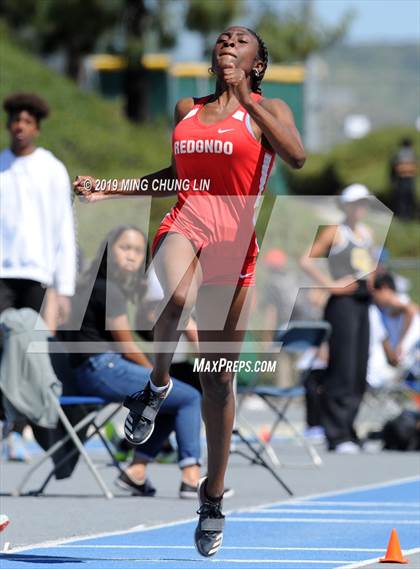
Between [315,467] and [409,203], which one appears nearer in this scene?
[315,467]

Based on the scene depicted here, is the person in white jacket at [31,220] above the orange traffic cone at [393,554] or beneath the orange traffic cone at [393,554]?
above

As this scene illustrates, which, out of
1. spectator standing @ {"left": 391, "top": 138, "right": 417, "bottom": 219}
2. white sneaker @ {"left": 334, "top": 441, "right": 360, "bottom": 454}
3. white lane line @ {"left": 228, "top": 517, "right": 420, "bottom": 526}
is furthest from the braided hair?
spectator standing @ {"left": 391, "top": 138, "right": 417, "bottom": 219}

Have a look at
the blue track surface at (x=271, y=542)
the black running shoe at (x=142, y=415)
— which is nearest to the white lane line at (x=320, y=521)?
the blue track surface at (x=271, y=542)

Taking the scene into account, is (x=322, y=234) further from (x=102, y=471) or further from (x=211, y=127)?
(x=211, y=127)

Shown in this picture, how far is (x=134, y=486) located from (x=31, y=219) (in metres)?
1.75

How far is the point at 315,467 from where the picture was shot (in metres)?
12.4

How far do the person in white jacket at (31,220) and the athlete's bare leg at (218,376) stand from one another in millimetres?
3426

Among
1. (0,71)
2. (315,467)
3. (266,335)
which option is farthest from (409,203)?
Result: (315,467)

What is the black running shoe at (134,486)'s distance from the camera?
998cm

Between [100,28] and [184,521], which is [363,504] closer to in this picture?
[184,521]

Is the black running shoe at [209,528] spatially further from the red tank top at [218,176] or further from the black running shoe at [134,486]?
the black running shoe at [134,486]

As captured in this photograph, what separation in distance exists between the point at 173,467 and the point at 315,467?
3.48ft

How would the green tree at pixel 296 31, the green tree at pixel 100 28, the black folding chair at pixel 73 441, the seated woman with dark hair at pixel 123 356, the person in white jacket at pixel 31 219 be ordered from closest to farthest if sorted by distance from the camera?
the black folding chair at pixel 73 441, the seated woman with dark hair at pixel 123 356, the person in white jacket at pixel 31 219, the green tree at pixel 100 28, the green tree at pixel 296 31

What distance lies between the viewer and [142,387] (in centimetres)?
984
